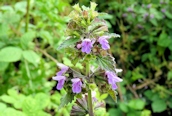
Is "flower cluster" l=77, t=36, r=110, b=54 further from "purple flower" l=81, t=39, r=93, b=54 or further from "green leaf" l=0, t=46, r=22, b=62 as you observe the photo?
"green leaf" l=0, t=46, r=22, b=62

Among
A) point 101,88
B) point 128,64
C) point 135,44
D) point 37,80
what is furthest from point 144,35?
point 101,88

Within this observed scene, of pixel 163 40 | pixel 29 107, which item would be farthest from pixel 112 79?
pixel 163 40

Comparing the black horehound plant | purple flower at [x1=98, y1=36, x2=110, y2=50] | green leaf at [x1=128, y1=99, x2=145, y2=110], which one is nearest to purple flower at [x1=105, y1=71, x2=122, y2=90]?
the black horehound plant

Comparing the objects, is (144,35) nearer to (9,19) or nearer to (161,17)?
(161,17)

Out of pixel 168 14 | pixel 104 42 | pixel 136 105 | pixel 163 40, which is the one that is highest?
pixel 168 14

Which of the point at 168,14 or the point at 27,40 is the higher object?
the point at 168,14

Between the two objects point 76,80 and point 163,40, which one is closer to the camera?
point 76,80

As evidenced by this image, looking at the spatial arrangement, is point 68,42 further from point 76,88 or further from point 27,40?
point 27,40

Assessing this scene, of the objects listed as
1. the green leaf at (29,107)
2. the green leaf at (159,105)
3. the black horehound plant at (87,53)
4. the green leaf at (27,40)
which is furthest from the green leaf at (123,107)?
the black horehound plant at (87,53)
